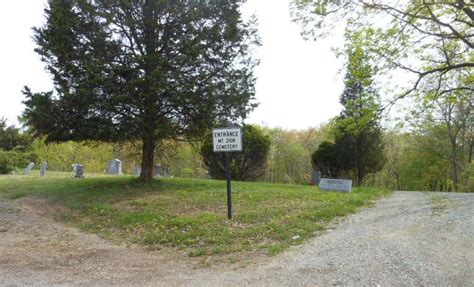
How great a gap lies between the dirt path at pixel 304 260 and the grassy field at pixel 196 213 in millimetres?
491

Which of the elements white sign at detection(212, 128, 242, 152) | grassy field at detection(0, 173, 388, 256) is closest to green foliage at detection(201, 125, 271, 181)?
grassy field at detection(0, 173, 388, 256)

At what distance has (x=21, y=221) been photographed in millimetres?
9453

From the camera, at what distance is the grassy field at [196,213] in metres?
6.61

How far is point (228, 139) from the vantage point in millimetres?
8047

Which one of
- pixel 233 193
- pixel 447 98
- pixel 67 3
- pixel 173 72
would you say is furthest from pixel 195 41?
pixel 447 98

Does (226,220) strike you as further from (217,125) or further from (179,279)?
(217,125)

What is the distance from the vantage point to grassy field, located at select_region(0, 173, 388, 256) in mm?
6609

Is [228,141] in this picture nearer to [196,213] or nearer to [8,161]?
[196,213]

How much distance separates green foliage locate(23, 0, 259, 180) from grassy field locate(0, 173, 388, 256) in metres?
2.17

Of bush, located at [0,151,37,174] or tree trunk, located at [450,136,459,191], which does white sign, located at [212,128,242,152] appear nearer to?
bush, located at [0,151,37,174]

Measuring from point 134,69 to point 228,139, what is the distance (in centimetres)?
537

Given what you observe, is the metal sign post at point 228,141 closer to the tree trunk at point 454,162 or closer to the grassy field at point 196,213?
the grassy field at point 196,213

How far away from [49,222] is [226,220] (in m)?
5.02

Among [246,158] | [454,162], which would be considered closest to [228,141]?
[246,158]
